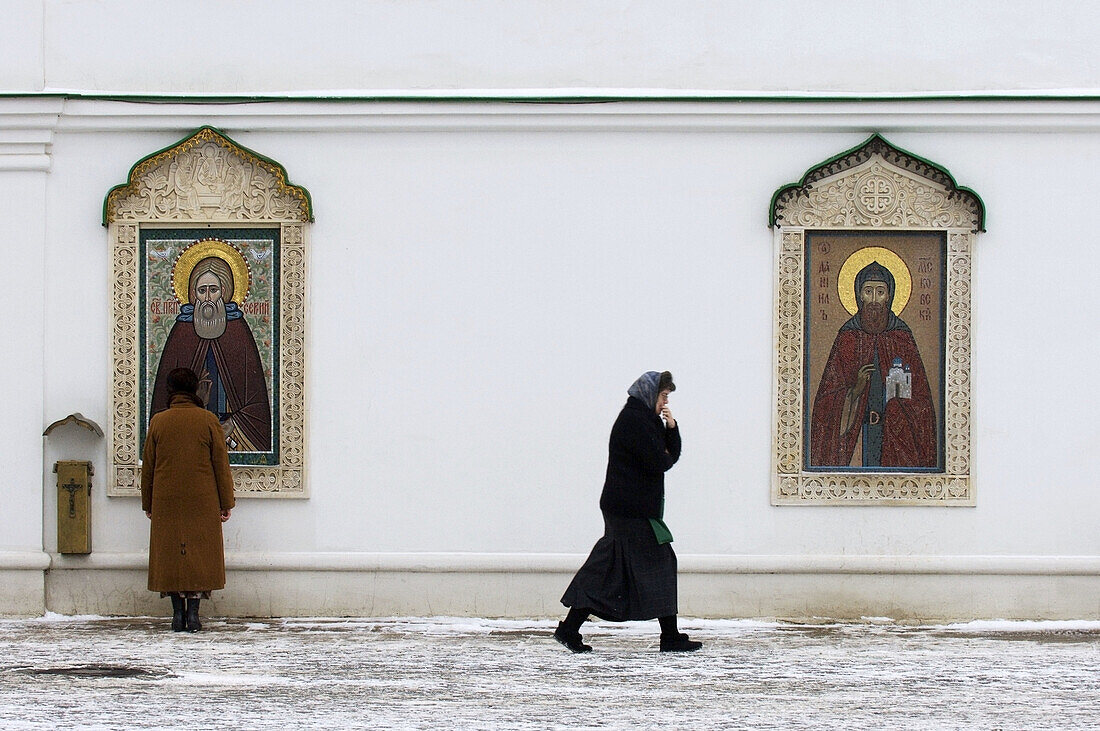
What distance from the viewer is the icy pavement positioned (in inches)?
237

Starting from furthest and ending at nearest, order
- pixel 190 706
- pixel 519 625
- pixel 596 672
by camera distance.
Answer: pixel 519 625
pixel 596 672
pixel 190 706

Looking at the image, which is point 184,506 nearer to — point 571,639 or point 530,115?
point 571,639

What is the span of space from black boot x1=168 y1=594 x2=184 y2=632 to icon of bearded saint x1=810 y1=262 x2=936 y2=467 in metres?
3.89

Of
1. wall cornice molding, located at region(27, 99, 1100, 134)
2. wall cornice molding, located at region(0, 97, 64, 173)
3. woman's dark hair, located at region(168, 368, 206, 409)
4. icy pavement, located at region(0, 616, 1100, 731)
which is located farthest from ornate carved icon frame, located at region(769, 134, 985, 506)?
wall cornice molding, located at region(0, 97, 64, 173)

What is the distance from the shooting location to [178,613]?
8.07m

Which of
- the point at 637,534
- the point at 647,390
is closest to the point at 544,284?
the point at 647,390

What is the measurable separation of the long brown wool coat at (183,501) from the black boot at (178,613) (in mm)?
92

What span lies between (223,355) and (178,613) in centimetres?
160

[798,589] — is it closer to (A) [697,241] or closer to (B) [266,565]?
(A) [697,241]

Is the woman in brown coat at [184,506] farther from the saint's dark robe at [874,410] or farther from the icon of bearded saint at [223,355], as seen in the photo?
the saint's dark robe at [874,410]

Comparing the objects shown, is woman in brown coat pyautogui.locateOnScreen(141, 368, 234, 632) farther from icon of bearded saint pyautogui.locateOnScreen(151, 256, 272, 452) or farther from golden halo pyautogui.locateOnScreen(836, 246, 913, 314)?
golden halo pyautogui.locateOnScreen(836, 246, 913, 314)
